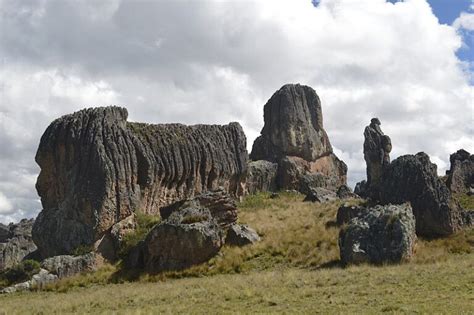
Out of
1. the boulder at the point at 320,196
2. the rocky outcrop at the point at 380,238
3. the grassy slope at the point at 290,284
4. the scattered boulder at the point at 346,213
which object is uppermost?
the boulder at the point at 320,196

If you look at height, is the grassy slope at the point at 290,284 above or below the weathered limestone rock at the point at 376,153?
below

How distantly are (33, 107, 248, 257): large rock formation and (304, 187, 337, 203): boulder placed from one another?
543 inches

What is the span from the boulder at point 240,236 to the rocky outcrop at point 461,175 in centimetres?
3051

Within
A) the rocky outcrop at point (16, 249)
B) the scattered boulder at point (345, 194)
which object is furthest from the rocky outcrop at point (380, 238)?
the rocky outcrop at point (16, 249)

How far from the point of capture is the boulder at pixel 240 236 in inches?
1537

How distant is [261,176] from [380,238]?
126 ft

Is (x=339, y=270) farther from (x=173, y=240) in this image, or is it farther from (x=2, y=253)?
(x=2, y=253)

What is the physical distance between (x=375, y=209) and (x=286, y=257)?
664 cm

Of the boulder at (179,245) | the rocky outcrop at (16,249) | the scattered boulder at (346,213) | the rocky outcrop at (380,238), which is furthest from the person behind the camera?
the rocky outcrop at (16,249)

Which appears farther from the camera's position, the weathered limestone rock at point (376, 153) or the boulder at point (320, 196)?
the weathered limestone rock at point (376, 153)

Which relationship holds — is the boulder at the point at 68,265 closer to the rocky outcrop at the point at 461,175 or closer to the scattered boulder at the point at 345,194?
the scattered boulder at the point at 345,194

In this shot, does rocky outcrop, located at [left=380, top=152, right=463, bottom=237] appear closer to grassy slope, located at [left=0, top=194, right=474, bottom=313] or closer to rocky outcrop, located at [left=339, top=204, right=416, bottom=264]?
grassy slope, located at [left=0, top=194, right=474, bottom=313]

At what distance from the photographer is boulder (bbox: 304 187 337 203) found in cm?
5916

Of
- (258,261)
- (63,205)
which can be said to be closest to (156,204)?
(63,205)
